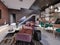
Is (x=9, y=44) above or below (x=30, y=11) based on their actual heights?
below

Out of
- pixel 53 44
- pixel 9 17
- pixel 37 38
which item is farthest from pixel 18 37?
pixel 9 17

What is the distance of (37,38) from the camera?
4859 millimetres

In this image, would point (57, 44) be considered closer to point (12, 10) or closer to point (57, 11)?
point (57, 11)

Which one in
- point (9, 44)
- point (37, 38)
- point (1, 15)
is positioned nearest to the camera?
point (9, 44)

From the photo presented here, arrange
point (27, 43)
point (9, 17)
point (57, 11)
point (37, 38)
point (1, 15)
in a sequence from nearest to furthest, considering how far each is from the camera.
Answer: point (27, 43) → point (37, 38) → point (57, 11) → point (1, 15) → point (9, 17)

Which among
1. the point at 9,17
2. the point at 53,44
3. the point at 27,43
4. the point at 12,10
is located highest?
the point at 12,10

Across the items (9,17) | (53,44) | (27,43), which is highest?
(9,17)

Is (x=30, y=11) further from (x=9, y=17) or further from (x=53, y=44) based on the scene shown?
(x=53, y=44)

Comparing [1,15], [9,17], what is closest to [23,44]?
[1,15]

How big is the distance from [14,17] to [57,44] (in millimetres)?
13182

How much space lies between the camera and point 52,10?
408 inches

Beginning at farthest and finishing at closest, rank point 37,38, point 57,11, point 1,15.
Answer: point 1,15 < point 57,11 < point 37,38

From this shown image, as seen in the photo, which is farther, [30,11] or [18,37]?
[30,11]

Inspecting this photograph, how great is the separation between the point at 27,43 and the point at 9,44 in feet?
3.64
